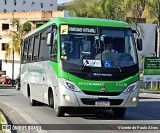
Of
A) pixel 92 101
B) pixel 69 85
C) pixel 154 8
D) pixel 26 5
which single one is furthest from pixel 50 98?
pixel 26 5

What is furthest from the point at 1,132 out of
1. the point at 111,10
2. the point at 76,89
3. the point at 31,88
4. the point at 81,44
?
the point at 111,10

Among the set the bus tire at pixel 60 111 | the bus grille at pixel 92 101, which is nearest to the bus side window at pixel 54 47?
the bus tire at pixel 60 111

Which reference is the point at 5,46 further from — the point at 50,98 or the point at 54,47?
the point at 54,47

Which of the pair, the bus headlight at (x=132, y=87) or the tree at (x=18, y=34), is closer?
the bus headlight at (x=132, y=87)

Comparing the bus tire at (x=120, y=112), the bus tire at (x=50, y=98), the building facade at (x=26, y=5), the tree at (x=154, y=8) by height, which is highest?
the building facade at (x=26, y=5)

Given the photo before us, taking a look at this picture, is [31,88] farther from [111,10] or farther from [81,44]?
[111,10]

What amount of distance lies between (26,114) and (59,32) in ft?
11.1

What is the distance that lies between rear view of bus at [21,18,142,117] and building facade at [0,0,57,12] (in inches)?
4062

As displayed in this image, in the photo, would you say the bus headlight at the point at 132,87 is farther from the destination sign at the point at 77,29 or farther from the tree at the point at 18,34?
the tree at the point at 18,34

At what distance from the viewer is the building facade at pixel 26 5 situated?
116688 mm

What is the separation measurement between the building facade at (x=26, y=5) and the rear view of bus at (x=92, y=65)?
103186 mm

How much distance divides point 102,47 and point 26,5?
108 metres

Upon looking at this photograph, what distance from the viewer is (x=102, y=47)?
46.5 feet

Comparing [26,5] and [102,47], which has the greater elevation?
[26,5]
